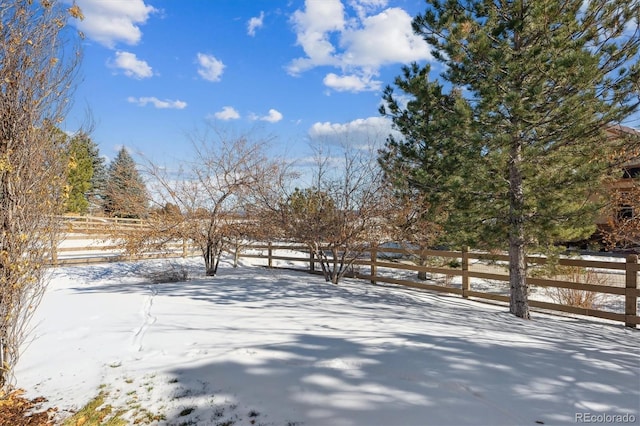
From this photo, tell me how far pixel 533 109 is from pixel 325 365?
5.52 metres

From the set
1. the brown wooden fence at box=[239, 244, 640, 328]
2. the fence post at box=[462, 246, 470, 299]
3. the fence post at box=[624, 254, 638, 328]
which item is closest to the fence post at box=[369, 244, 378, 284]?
the brown wooden fence at box=[239, 244, 640, 328]

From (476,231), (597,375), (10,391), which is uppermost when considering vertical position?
→ (476,231)

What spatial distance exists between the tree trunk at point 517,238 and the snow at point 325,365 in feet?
2.50

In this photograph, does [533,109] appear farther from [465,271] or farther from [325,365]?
[325,365]

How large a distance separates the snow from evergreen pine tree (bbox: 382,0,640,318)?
1.82 meters

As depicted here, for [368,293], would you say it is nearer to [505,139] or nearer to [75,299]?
[505,139]

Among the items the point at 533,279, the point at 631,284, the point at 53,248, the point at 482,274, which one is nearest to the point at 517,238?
the point at 533,279

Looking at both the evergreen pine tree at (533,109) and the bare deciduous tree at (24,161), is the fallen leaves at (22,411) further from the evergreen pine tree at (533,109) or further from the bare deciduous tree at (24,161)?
the evergreen pine tree at (533,109)

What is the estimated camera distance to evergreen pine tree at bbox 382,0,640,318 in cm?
575

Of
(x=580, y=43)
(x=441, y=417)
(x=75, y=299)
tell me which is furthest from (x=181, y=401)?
(x=580, y=43)

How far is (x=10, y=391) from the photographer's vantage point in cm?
312

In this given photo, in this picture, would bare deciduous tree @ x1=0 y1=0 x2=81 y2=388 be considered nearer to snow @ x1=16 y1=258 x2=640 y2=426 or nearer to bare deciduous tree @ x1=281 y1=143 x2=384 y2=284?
snow @ x1=16 y1=258 x2=640 y2=426

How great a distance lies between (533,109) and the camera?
6.09m

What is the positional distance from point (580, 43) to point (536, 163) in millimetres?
2006
